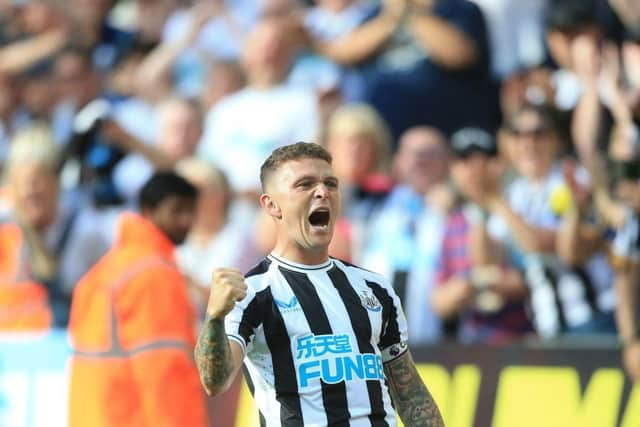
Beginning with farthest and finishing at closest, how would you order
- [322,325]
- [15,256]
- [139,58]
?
1. [139,58]
2. [15,256]
3. [322,325]

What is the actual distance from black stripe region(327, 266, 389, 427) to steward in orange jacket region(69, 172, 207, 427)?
7.77 feet

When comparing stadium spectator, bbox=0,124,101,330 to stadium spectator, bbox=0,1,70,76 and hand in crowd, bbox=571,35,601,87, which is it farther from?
hand in crowd, bbox=571,35,601,87

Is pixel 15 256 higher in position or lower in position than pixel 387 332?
higher

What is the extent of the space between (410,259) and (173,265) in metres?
2.11

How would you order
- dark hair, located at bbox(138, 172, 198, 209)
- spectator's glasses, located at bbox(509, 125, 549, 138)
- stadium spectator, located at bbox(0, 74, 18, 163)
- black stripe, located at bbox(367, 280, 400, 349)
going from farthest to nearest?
1. stadium spectator, located at bbox(0, 74, 18, 163)
2. spectator's glasses, located at bbox(509, 125, 549, 138)
3. dark hair, located at bbox(138, 172, 198, 209)
4. black stripe, located at bbox(367, 280, 400, 349)

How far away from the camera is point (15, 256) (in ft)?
28.3

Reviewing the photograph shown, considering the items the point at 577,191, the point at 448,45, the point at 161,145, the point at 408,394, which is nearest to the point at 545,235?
the point at 577,191

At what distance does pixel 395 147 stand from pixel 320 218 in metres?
4.74

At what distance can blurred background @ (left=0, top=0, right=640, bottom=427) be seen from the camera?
754 cm

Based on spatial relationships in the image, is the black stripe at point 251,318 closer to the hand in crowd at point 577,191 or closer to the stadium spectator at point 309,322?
the stadium spectator at point 309,322

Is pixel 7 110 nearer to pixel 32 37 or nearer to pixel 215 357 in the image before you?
pixel 32 37

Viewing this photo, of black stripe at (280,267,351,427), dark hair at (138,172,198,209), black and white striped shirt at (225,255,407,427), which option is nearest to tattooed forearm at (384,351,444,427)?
black and white striped shirt at (225,255,407,427)

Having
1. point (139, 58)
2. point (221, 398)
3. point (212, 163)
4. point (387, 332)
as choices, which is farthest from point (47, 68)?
point (387, 332)

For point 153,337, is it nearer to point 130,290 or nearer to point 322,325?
point 130,290
